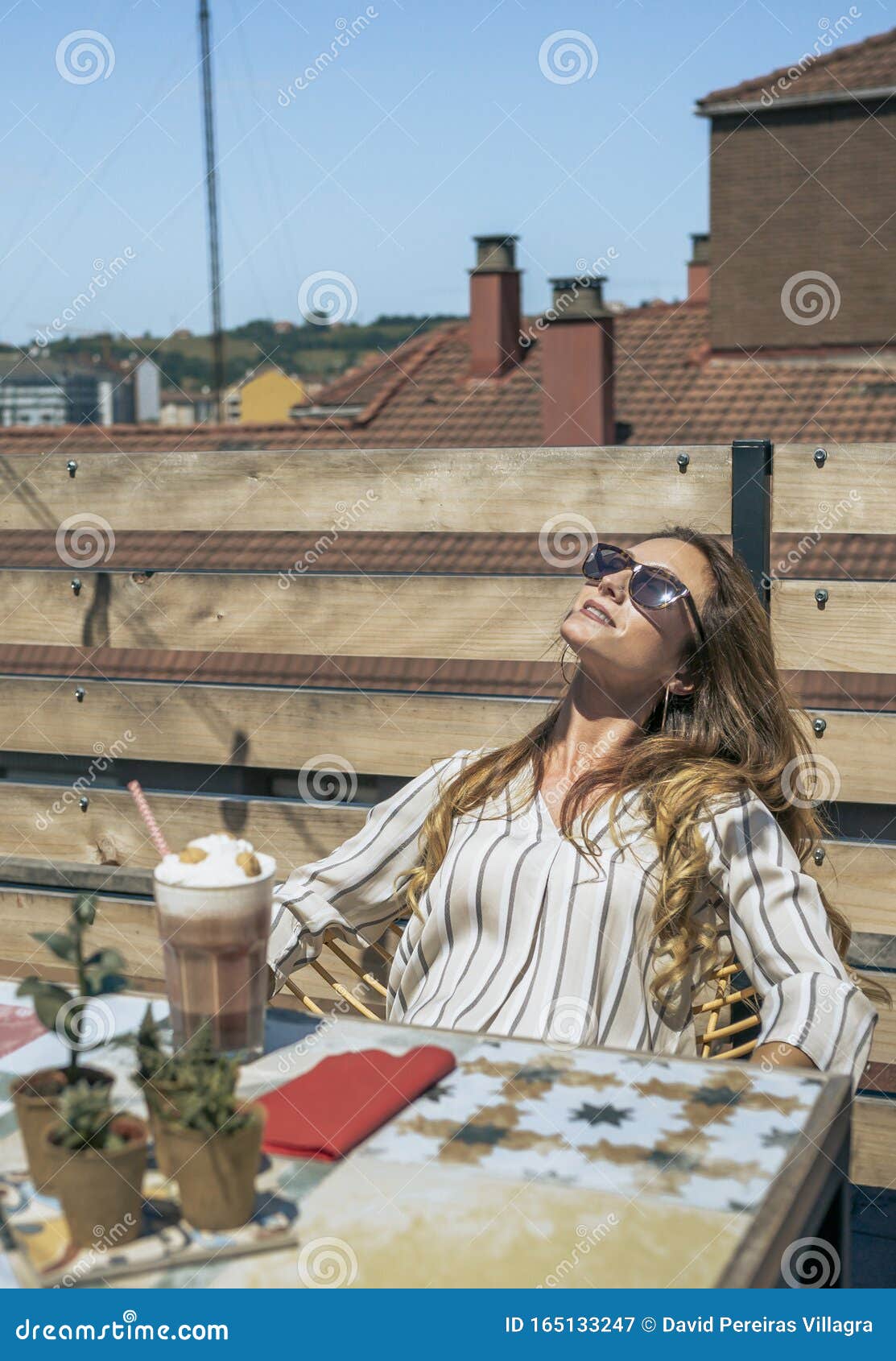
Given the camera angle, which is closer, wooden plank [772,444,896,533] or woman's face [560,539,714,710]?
woman's face [560,539,714,710]

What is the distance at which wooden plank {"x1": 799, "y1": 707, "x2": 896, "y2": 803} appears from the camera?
2.83m

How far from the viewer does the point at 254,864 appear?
5.05ft

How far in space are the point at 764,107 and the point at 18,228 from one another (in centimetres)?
1430

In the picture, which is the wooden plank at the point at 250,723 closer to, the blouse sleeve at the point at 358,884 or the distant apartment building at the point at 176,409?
the blouse sleeve at the point at 358,884

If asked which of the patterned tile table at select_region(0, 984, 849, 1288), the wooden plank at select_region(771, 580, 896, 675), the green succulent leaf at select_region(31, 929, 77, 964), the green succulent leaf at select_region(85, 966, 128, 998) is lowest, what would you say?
the patterned tile table at select_region(0, 984, 849, 1288)

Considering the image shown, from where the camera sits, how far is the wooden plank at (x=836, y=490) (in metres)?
2.84

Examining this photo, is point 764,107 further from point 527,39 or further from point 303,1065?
point 303,1065

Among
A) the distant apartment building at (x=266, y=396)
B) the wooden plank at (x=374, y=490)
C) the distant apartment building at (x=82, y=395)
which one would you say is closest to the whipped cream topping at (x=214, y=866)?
the wooden plank at (x=374, y=490)

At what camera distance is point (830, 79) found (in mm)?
16281

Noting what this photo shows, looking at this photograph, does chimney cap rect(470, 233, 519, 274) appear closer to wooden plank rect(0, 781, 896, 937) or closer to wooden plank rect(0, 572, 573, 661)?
wooden plank rect(0, 572, 573, 661)

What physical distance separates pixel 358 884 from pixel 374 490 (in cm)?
105

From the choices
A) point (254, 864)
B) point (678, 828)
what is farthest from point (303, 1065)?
point (678, 828)

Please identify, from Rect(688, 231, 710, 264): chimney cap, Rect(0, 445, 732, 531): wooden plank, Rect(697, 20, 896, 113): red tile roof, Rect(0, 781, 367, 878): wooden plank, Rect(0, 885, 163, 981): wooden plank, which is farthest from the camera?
Rect(688, 231, 710, 264): chimney cap

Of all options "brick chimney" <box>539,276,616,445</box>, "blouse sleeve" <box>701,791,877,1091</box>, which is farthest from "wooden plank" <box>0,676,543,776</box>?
"brick chimney" <box>539,276,616,445</box>
